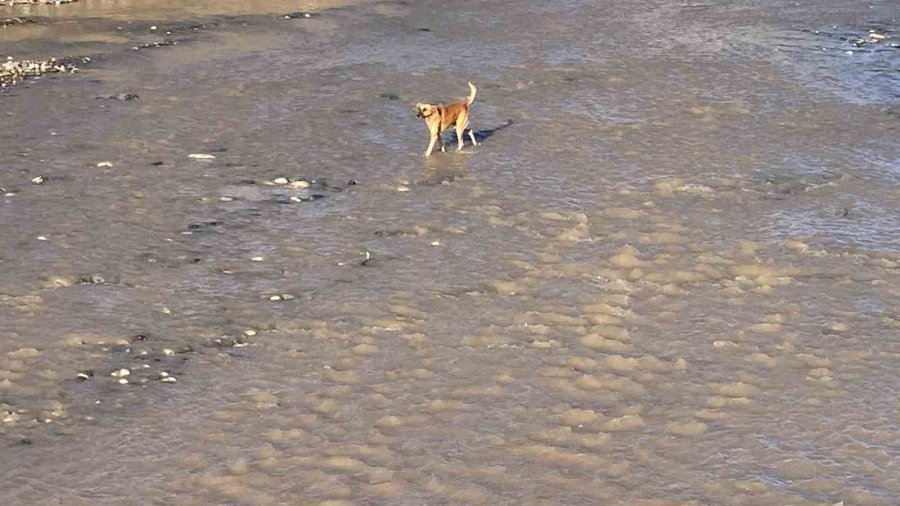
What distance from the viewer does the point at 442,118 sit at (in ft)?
37.6

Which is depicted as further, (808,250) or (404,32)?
(404,32)

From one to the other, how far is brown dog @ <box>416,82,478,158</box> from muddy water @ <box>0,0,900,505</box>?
0.84ft

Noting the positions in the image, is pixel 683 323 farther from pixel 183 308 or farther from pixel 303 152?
pixel 303 152

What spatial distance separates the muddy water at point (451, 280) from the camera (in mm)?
6793

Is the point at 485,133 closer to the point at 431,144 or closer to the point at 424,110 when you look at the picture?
the point at 431,144

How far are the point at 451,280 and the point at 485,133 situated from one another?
358 centimetres

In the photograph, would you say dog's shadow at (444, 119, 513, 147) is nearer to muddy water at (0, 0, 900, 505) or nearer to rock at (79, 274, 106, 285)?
muddy water at (0, 0, 900, 505)

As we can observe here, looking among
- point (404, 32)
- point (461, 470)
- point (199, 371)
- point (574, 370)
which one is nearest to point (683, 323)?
point (574, 370)

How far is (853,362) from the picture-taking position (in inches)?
310

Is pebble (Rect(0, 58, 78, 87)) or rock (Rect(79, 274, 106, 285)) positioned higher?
pebble (Rect(0, 58, 78, 87))

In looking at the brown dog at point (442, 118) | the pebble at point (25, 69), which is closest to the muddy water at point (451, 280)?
the brown dog at point (442, 118)

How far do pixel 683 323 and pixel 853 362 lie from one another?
1029 millimetres

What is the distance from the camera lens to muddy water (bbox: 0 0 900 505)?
22.3 feet

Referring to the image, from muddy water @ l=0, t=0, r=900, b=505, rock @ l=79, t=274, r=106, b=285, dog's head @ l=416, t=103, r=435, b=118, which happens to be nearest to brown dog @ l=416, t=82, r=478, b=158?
dog's head @ l=416, t=103, r=435, b=118
